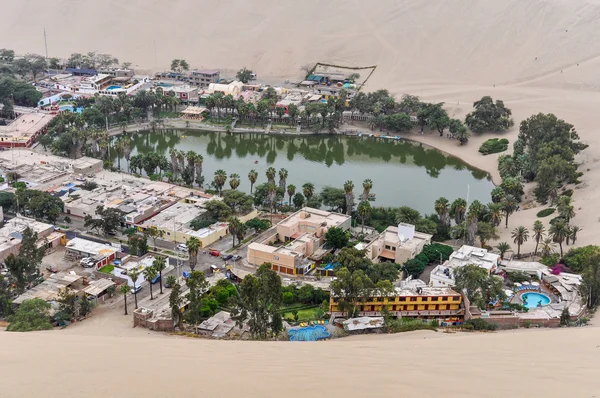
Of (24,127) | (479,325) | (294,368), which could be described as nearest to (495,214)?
(479,325)

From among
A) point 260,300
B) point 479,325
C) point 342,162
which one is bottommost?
point 479,325

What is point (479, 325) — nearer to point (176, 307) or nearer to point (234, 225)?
point (176, 307)

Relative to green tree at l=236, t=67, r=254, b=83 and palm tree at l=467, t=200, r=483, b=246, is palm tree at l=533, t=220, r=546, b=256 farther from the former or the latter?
green tree at l=236, t=67, r=254, b=83

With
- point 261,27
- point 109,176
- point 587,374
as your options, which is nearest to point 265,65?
point 261,27

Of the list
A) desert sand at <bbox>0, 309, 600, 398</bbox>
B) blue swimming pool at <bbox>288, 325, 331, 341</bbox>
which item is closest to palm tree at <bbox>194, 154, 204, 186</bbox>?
blue swimming pool at <bbox>288, 325, 331, 341</bbox>

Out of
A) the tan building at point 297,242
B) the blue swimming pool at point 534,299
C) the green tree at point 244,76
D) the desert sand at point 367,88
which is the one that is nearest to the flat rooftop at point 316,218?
the tan building at point 297,242

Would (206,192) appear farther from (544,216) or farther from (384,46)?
(384,46)

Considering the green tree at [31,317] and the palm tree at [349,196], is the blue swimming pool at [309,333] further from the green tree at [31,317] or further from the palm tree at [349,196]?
the palm tree at [349,196]
